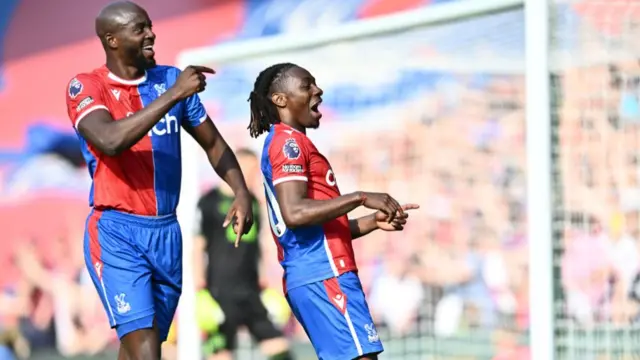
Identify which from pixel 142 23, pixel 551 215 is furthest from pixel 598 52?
pixel 142 23

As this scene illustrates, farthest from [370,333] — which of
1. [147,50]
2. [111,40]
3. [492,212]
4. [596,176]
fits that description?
[492,212]

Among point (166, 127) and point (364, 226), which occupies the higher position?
point (166, 127)

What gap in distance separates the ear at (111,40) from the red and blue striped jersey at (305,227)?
711 millimetres

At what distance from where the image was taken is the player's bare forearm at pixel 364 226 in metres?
5.34

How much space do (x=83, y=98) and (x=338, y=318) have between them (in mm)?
1319

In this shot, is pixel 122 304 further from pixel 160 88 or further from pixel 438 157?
pixel 438 157

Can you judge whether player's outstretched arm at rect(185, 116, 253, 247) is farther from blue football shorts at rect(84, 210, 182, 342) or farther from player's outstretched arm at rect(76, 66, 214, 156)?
player's outstretched arm at rect(76, 66, 214, 156)

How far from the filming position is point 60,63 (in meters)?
13.0

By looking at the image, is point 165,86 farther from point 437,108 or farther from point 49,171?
point 49,171

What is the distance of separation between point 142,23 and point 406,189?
3.14 metres

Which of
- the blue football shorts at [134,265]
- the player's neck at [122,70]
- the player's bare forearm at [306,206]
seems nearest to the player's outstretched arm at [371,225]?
the player's bare forearm at [306,206]

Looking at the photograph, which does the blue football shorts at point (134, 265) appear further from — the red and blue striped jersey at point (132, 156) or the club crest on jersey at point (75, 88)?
the club crest on jersey at point (75, 88)

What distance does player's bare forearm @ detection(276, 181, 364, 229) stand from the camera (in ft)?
15.7

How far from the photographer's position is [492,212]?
291 inches
